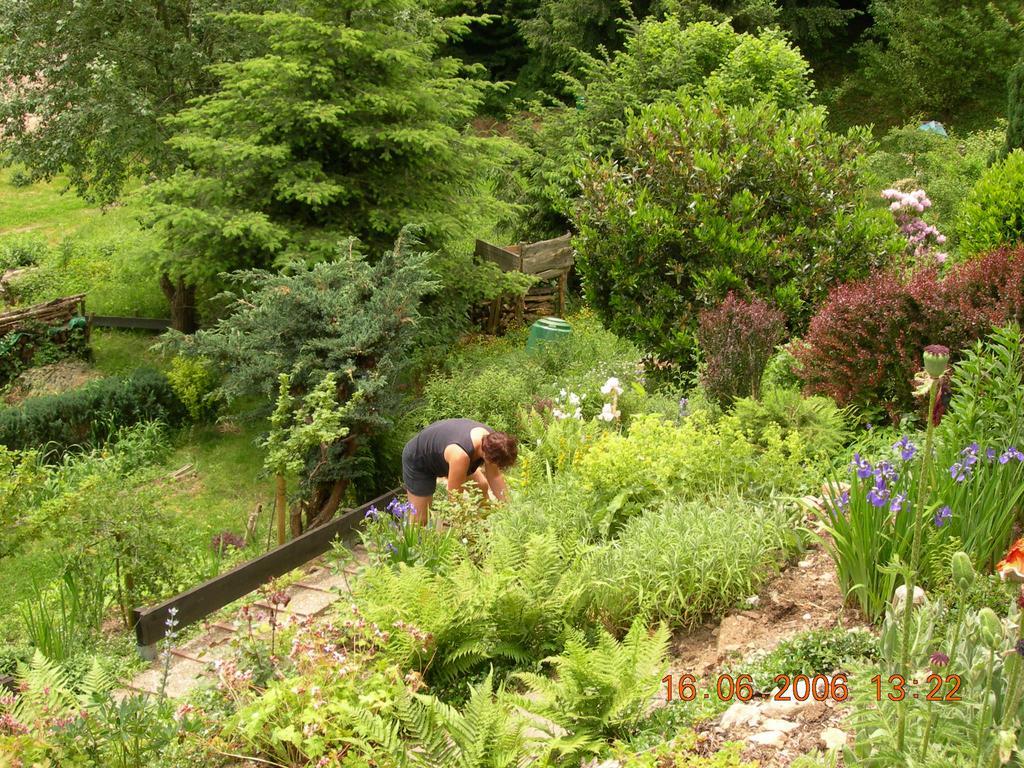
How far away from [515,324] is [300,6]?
16.2 ft

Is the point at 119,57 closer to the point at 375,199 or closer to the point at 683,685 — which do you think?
the point at 375,199

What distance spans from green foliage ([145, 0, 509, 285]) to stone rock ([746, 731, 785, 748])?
23.8 feet

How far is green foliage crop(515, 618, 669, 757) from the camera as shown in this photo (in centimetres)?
380

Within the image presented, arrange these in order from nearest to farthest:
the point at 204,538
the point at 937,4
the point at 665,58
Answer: the point at 204,538, the point at 665,58, the point at 937,4

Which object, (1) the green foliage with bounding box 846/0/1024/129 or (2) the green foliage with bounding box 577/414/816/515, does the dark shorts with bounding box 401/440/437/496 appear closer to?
(2) the green foliage with bounding box 577/414/816/515

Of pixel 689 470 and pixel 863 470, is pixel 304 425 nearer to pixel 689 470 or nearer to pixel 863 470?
pixel 689 470

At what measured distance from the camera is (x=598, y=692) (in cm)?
385

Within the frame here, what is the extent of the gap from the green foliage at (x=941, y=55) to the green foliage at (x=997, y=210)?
467 inches

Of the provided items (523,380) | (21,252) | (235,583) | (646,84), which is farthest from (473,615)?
(21,252)

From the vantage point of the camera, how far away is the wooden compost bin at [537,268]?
13.4 meters

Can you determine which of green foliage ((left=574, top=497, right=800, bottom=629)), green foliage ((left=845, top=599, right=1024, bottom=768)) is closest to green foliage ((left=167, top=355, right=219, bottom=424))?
green foliage ((left=574, top=497, right=800, bottom=629))

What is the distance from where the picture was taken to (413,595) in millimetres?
4652

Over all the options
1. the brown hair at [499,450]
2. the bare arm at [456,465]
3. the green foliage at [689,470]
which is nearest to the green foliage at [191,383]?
the bare arm at [456,465]

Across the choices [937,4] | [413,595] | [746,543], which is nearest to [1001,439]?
[746,543]
